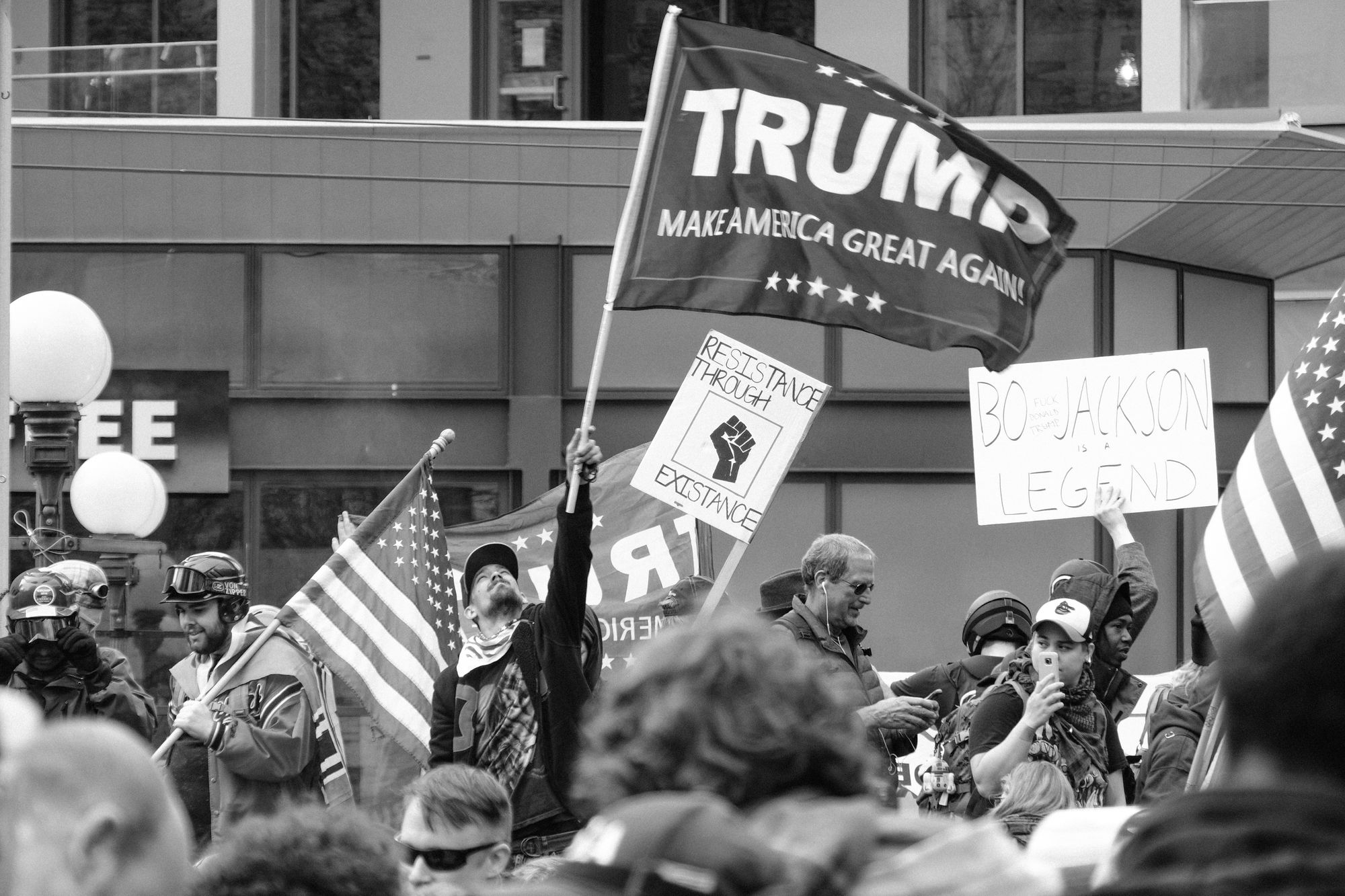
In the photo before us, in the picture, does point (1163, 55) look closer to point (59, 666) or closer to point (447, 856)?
point (59, 666)

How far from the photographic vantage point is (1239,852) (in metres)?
1.99

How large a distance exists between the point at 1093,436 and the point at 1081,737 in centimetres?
304

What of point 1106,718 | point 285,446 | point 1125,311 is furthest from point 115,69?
point 1106,718

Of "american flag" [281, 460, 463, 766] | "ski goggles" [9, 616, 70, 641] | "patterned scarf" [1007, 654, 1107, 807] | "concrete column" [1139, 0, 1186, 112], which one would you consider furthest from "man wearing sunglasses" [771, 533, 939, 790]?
"concrete column" [1139, 0, 1186, 112]

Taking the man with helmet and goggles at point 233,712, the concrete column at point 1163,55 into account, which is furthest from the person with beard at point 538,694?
the concrete column at point 1163,55

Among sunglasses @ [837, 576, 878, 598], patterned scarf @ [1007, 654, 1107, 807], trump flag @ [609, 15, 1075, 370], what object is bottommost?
patterned scarf @ [1007, 654, 1107, 807]

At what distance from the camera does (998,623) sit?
24.1 feet

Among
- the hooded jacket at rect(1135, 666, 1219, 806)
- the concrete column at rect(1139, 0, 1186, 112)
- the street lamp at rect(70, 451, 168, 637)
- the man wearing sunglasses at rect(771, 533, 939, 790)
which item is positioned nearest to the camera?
the hooded jacket at rect(1135, 666, 1219, 806)

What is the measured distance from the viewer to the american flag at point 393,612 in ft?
22.5

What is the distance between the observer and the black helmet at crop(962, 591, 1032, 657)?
7.35 m

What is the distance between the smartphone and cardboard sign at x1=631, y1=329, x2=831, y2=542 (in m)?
1.56

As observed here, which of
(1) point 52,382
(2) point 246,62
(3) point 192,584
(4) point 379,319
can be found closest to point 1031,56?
(4) point 379,319

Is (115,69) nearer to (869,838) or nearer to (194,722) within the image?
(194,722)

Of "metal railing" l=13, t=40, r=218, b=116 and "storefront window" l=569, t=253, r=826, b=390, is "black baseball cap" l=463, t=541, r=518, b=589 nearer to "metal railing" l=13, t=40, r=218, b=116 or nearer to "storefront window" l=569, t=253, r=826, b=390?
"storefront window" l=569, t=253, r=826, b=390
